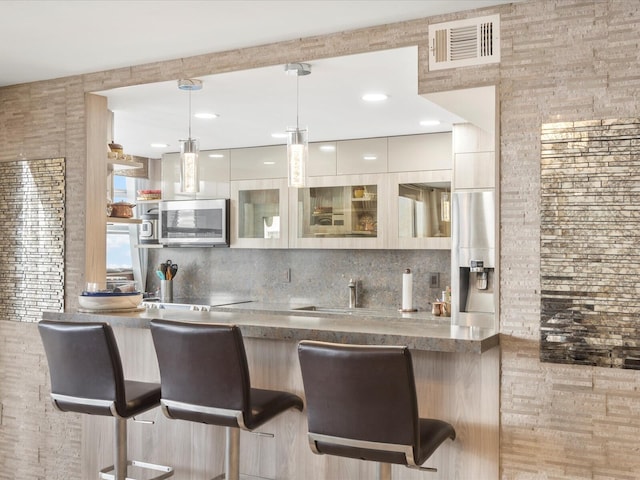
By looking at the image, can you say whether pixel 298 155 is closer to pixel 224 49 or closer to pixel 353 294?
pixel 224 49

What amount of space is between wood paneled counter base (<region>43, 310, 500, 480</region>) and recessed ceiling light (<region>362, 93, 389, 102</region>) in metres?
1.47

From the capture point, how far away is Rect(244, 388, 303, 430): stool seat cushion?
241 cm

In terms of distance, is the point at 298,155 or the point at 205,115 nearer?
the point at 298,155

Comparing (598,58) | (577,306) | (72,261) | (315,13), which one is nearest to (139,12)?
(315,13)

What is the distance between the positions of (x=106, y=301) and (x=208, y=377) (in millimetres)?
1120

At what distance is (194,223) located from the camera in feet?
19.0

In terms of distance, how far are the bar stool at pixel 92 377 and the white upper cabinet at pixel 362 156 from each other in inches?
112

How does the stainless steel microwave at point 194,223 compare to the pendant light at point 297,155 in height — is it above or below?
below

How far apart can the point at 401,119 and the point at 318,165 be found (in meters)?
1.06

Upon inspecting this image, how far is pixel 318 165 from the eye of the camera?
5285 millimetres

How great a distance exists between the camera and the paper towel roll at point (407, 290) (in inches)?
198

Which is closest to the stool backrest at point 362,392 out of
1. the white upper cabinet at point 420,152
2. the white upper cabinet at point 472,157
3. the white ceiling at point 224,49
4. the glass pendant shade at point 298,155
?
the glass pendant shade at point 298,155

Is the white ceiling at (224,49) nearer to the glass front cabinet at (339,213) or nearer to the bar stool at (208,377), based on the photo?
the glass front cabinet at (339,213)

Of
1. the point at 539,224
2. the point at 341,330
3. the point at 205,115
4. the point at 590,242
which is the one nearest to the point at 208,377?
the point at 341,330
